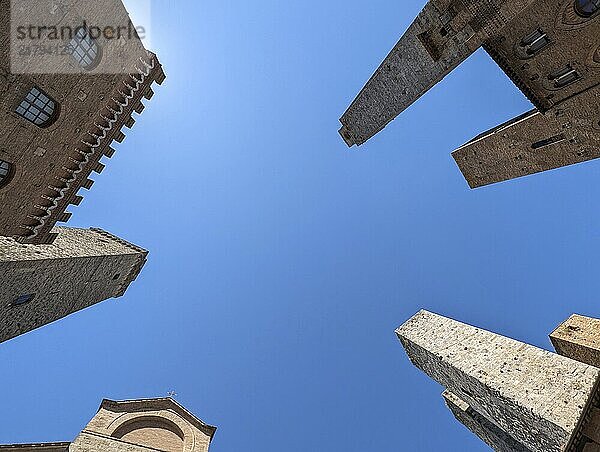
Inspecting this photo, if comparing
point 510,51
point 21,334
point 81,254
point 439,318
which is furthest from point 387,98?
point 21,334

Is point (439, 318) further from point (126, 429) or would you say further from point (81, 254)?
point (81, 254)

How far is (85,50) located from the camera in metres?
11.4

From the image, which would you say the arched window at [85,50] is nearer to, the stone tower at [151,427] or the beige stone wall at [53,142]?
the beige stone wall at [53,142]

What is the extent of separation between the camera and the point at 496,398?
1497cm

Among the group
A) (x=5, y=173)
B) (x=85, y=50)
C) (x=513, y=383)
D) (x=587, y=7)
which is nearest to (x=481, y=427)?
(x=513, y=383)

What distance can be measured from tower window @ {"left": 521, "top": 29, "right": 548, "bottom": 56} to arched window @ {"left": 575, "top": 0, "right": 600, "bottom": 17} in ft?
3.65

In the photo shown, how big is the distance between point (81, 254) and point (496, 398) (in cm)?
1908

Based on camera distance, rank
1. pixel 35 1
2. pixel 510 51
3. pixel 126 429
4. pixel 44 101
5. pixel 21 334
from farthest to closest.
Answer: pixel 126 429 → pixel 21 334 → pixel 510 51 → pixel 44 101 → pixel 35 1

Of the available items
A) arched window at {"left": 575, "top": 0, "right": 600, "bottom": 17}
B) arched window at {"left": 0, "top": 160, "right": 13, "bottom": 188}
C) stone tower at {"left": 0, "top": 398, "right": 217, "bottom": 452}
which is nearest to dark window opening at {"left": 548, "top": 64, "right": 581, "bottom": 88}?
arched window at {"left": 575, "top": 0, "right": 600, "bottom": 17}

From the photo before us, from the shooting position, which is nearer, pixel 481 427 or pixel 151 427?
pixel 151 427

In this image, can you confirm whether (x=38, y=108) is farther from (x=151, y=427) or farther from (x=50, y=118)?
(x=151, y=427)

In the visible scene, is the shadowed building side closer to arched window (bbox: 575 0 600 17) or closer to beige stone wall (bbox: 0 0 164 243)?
arched window (bbox: 575 0 600 17)

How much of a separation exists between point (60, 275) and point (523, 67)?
789 inches

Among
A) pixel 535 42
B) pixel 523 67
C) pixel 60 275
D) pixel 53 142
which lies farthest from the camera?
pixel 60 275
